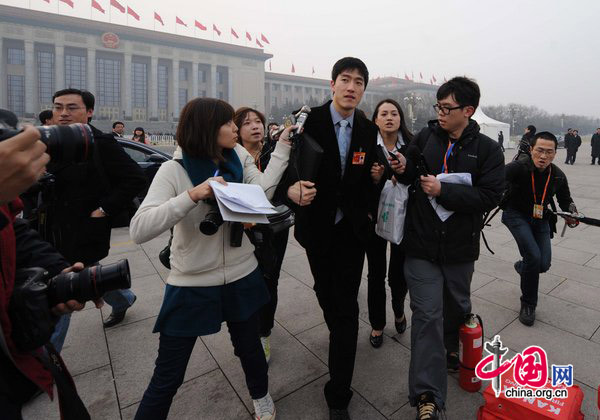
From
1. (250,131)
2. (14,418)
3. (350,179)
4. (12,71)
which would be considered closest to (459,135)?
(350,179)

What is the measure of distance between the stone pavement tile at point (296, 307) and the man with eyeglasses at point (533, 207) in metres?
1.90

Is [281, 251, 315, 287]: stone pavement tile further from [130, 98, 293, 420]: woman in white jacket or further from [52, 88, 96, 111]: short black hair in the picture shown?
[52, 88, 96, 111]: short black hair

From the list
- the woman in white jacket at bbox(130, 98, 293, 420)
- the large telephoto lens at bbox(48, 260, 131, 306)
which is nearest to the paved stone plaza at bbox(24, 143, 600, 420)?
the woman in white jacket at bbox(130, 98, 293, 420)

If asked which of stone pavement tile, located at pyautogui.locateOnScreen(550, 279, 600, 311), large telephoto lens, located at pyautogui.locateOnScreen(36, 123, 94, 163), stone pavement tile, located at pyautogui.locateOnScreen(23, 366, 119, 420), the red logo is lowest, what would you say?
stone pavement tile, located at pyautogui.locateOnScreen(23, 366, 119, 420)

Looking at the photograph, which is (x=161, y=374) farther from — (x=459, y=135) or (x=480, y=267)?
(x=480, y=267)

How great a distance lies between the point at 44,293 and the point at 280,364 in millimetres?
1960

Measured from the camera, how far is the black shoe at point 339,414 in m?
2.12

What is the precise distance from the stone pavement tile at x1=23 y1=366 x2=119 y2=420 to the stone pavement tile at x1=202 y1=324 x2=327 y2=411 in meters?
0.73

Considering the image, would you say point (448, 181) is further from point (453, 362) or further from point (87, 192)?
point (87, 192)

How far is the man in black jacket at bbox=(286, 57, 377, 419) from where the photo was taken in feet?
7.43

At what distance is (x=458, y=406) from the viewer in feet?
7.52

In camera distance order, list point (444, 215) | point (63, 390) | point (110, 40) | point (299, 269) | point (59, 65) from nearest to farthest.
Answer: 1. point (63, 390)
2. point (444, 215)
3. point (299, 269)
4. point (59, 65)
5. point (110, 40)

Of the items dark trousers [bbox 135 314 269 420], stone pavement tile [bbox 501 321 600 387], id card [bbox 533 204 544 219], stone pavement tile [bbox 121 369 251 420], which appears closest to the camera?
dark trousers [bbox 135 314 269 420]

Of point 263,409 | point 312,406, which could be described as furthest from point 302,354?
point 263,409
